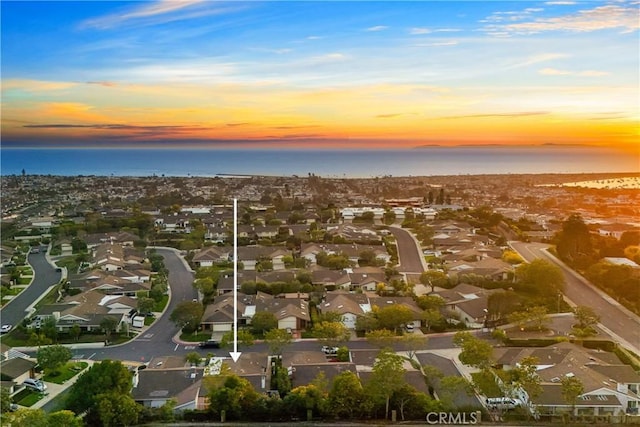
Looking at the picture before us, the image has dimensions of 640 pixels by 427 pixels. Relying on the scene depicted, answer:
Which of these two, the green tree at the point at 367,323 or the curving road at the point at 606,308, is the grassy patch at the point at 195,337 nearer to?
the green tree at the point at 367,323

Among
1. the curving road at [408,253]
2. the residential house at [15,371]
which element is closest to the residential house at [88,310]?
the residential house at [15,371]

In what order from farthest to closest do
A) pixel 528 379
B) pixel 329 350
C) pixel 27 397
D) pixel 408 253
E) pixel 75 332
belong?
pixel 408 253
pixel 75 332
pixel 329 350
pixel 27 397
pixel 528 379

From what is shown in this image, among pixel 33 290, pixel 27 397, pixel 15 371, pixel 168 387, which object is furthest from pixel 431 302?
pixel 33 290

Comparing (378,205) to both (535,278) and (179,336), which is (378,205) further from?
(179,336)

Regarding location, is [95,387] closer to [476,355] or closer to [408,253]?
[476,355]

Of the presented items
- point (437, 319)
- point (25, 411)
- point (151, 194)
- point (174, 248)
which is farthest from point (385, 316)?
point (151, 194)

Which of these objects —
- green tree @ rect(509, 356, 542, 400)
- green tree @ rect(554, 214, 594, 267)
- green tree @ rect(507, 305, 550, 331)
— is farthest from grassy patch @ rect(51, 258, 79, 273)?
green tree @ rect(554, 214, 594, 267)
